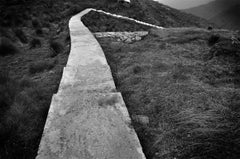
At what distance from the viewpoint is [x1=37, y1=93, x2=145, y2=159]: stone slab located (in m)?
1.59

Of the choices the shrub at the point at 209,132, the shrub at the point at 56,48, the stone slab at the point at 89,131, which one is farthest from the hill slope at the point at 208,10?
the stone slab at the point at 89,131

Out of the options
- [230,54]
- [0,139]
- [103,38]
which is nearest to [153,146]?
[0,139]

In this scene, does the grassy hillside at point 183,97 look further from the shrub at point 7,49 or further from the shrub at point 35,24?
the shrub at point 35,24

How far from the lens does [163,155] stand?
1658 mm

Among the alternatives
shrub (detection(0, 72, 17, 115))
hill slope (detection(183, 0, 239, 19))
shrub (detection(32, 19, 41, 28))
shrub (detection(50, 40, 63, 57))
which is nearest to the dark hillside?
shrub (detection(32, 19, 41, 28))

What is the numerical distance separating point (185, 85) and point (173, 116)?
0.81 meters

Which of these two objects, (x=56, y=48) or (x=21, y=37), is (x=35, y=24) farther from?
(x=56, y=48)

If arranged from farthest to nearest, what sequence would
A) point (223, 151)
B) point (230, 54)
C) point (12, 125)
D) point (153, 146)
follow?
point (230, 54) → point (12, 125) → point (153, 146) → point (223, 151)

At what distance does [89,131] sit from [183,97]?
143 centimetres

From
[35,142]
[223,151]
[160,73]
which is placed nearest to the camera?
[223,151]

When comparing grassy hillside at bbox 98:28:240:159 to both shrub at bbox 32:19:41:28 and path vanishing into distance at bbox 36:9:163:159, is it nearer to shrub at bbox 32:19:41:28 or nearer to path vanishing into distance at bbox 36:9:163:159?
path vanishing into distance at bbox 36:9:163:159

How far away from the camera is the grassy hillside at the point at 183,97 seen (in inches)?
67.2

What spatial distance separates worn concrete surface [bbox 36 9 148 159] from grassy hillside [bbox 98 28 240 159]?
253 mm

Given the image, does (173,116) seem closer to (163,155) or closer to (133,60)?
(163,155)
